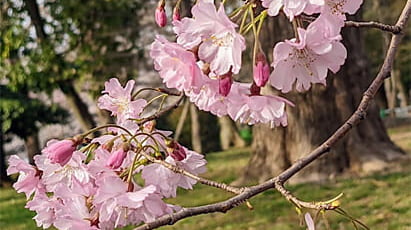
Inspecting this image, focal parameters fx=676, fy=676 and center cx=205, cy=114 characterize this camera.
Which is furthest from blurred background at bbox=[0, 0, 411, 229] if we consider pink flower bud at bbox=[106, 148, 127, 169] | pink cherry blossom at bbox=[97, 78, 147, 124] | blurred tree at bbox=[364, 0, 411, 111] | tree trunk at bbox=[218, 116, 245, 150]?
tree trunk at bbox=[218, 116, 245, 150]

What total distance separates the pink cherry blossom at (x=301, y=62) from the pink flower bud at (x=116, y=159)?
23 cm

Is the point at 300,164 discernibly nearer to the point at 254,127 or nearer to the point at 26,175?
the point at 26,175

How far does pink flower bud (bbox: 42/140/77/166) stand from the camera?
905mm

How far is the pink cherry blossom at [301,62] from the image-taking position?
0.80 metres

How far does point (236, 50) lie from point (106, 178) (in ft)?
0.87

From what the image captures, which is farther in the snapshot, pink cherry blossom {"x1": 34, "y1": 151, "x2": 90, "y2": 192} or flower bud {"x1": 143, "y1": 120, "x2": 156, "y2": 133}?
flower bud {"x1": 143, "y1": 120, "x2": 156, "y2": 133}

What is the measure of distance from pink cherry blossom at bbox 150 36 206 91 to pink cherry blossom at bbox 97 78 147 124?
0.29 m

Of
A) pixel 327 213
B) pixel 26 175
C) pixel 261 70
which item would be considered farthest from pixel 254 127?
pixel 261 70

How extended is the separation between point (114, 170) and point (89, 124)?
724cm

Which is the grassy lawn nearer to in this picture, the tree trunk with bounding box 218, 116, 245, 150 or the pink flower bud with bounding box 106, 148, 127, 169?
the pink flower bud with bounding box 106, 148, 127, 169

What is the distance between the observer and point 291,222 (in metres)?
4.33

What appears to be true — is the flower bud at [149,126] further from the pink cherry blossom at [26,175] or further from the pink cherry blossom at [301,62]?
the pink cherry blossom at [301,62]

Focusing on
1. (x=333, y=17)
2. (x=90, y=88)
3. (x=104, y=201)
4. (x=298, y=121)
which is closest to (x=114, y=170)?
(x=104, y=201)

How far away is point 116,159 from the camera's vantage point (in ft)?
3.02
